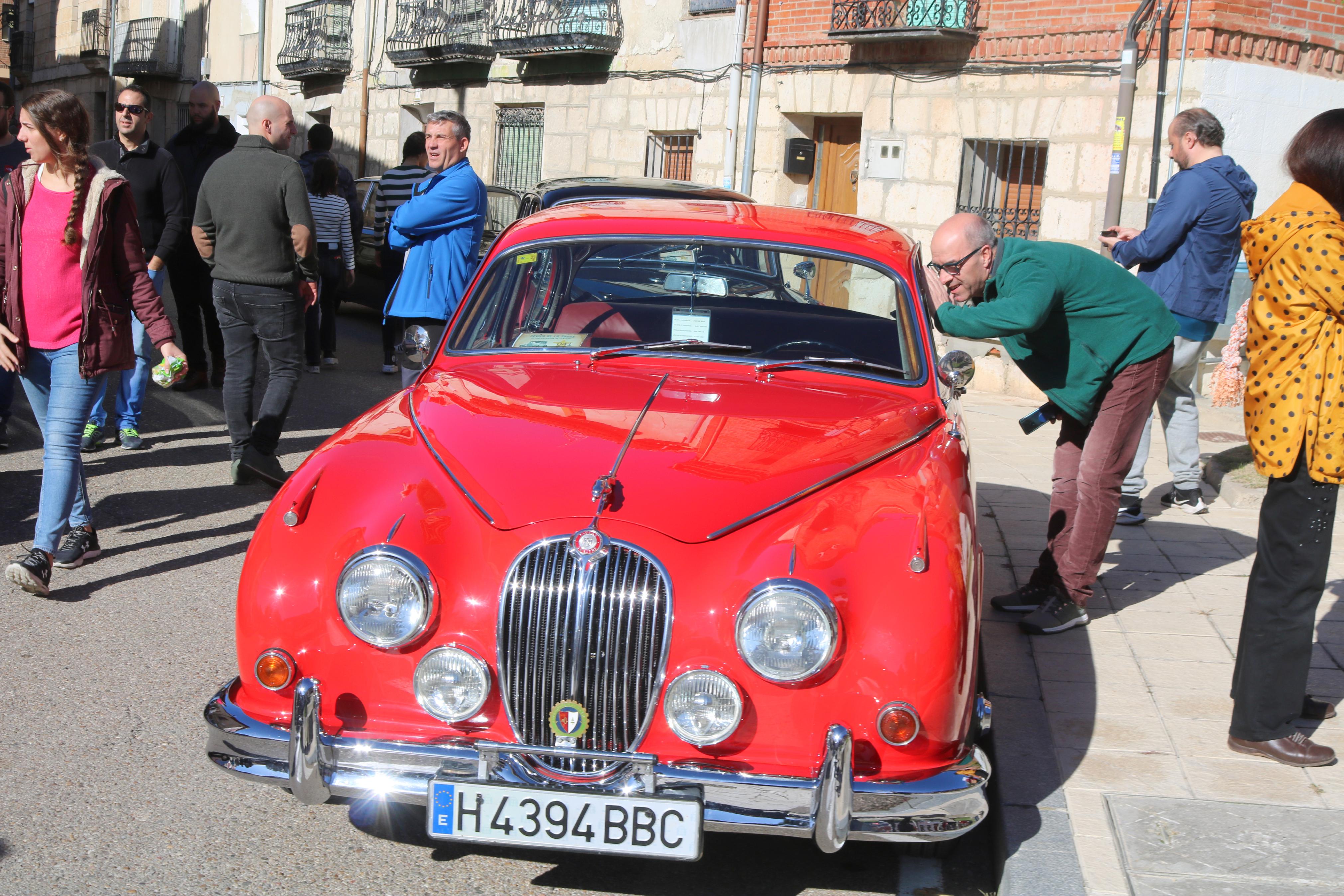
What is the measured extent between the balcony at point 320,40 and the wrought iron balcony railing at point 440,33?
200 cm

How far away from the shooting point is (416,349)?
4.65 metres

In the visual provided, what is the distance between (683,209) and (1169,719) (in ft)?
8.29

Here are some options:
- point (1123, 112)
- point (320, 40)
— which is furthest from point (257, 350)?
point (320, 40)

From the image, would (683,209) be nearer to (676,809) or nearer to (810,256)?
(810,256)

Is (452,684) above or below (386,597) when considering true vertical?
below

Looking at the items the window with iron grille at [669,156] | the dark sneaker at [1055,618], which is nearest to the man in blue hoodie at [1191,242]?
the dark sneaker at [1055,618]

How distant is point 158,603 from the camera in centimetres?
522

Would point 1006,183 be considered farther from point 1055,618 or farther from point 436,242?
point 1055,618

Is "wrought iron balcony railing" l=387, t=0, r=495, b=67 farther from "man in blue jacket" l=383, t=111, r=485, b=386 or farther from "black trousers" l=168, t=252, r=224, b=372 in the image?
"man in blue jacket" l=383, t=111, r=485, b=386

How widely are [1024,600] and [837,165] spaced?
11.7 metres

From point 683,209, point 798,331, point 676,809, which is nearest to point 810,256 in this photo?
point 798,331

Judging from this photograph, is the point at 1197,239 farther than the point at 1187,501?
No

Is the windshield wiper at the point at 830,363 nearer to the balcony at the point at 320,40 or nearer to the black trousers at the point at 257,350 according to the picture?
the black trousers at the point at 257,350

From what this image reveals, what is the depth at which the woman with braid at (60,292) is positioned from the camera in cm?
520
